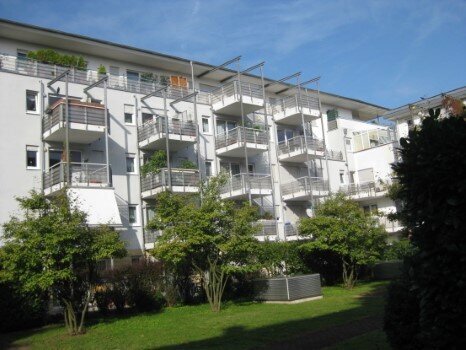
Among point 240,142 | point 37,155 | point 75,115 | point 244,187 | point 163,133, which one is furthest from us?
point 240,142

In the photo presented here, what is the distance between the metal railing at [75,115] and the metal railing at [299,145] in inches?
655

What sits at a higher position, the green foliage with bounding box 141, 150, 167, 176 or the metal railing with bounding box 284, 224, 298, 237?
the green foliage with bounding box 141, 150, 167, 176

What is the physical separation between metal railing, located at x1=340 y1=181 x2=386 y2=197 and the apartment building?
0.31 ft

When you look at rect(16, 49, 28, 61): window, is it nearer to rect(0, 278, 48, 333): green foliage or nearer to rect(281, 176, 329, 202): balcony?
rect(0, 278, 48, 333): green foliage

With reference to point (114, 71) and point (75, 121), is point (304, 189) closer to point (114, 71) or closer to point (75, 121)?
point (114, 71)

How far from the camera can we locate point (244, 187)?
34469 millimetres

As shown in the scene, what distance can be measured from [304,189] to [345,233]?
12.4 meters

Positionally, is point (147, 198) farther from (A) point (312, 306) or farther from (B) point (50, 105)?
(A) point (312, 306)

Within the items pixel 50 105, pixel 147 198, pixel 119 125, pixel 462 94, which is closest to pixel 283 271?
pixel 147 198

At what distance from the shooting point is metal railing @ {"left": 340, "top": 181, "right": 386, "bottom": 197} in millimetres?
44156

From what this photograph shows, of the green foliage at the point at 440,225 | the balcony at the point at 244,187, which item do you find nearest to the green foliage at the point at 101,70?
the balcony at the point at 244,187

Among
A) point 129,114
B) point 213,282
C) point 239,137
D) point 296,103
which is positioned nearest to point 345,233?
point 213,282

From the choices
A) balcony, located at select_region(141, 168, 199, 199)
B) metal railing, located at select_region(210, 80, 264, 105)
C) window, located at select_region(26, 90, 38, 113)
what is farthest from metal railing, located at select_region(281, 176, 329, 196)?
window, located at select_region(26, 90, 38, 113)

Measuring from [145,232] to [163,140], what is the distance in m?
5.75
